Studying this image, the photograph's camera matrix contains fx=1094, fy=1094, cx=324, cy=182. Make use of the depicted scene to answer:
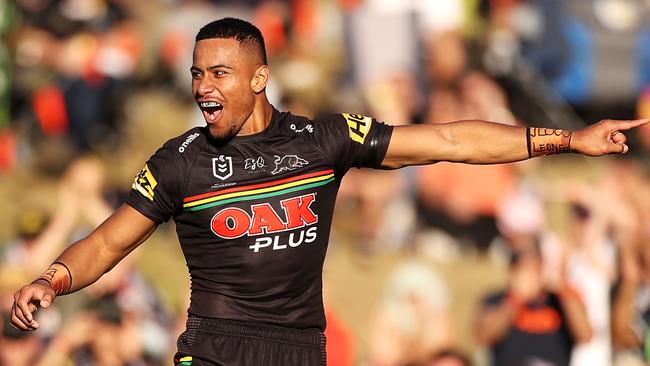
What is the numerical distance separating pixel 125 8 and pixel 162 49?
652mm

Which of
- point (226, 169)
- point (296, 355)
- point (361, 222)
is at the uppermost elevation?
point (361, 222)

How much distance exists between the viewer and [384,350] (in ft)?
36.9

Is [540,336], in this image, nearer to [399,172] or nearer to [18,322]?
[399,172]

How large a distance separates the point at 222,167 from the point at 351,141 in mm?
696

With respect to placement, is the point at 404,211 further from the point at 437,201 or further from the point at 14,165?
the point at 14,165

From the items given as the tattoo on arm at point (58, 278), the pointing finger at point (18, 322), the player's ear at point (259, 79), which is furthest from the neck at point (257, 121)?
the pointing finger at point (18, 322)

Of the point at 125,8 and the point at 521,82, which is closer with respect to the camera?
the point at 521,82

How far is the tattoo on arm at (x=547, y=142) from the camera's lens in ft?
18.6

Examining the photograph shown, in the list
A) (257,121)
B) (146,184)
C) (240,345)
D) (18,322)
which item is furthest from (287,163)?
(18,322)

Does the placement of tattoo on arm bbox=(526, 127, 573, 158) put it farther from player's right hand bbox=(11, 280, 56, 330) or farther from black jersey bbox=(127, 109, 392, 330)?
player's right hand bbox=(11, 280, 56, 330)

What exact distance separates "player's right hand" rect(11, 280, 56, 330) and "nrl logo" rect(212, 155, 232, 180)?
1020 mm

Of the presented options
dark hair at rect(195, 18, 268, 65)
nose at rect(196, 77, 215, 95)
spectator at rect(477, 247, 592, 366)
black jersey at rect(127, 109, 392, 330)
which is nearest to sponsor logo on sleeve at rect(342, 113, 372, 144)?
black jersey at rect(127, 109, 392, 330)

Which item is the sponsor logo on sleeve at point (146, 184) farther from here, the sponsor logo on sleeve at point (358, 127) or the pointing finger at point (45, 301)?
the sponsor logo on sleeve at point (358, 127)

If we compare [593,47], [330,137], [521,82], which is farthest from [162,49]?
[330,137]
